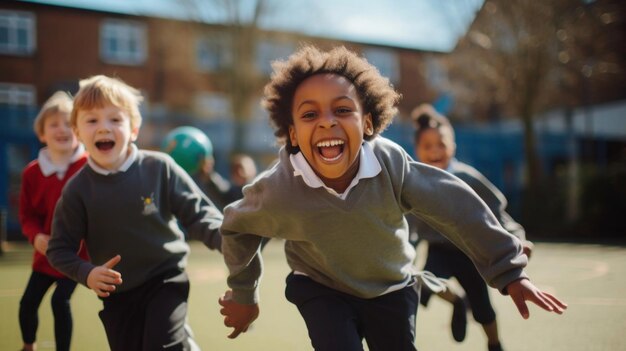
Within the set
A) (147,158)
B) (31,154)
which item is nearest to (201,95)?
(31,154)

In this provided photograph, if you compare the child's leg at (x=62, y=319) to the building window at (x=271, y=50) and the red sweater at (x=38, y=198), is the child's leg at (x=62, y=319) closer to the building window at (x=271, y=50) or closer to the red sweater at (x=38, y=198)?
the red sweater at (x=38, y=198)

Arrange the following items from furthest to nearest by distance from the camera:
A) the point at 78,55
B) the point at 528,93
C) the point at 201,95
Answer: the point at 201,95, the point at 78,55, the point at 528,93

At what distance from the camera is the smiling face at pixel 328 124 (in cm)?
260

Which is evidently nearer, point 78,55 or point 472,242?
point 472,242

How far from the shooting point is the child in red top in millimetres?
3926

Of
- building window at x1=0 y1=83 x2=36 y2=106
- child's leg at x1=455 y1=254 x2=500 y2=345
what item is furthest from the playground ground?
building window at x1=0 y1=83 x2=36 y2=106

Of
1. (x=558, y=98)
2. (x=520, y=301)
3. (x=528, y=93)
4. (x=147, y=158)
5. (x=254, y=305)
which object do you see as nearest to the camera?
(x=520, y=301)

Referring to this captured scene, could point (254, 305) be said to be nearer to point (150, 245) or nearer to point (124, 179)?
point (150, 245)

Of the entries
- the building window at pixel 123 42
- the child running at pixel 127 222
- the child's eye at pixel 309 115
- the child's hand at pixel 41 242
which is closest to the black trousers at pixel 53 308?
the child's hand at pixel 41 242

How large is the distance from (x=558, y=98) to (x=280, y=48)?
997 cm

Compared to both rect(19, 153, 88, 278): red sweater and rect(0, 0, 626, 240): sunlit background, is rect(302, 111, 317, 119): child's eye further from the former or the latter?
rect(0, 0, 626, 240): sunlit background

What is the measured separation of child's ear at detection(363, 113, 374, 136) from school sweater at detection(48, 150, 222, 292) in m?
0.97

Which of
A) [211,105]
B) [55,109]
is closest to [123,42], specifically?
[211,105]

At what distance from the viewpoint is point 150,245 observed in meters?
3.24
